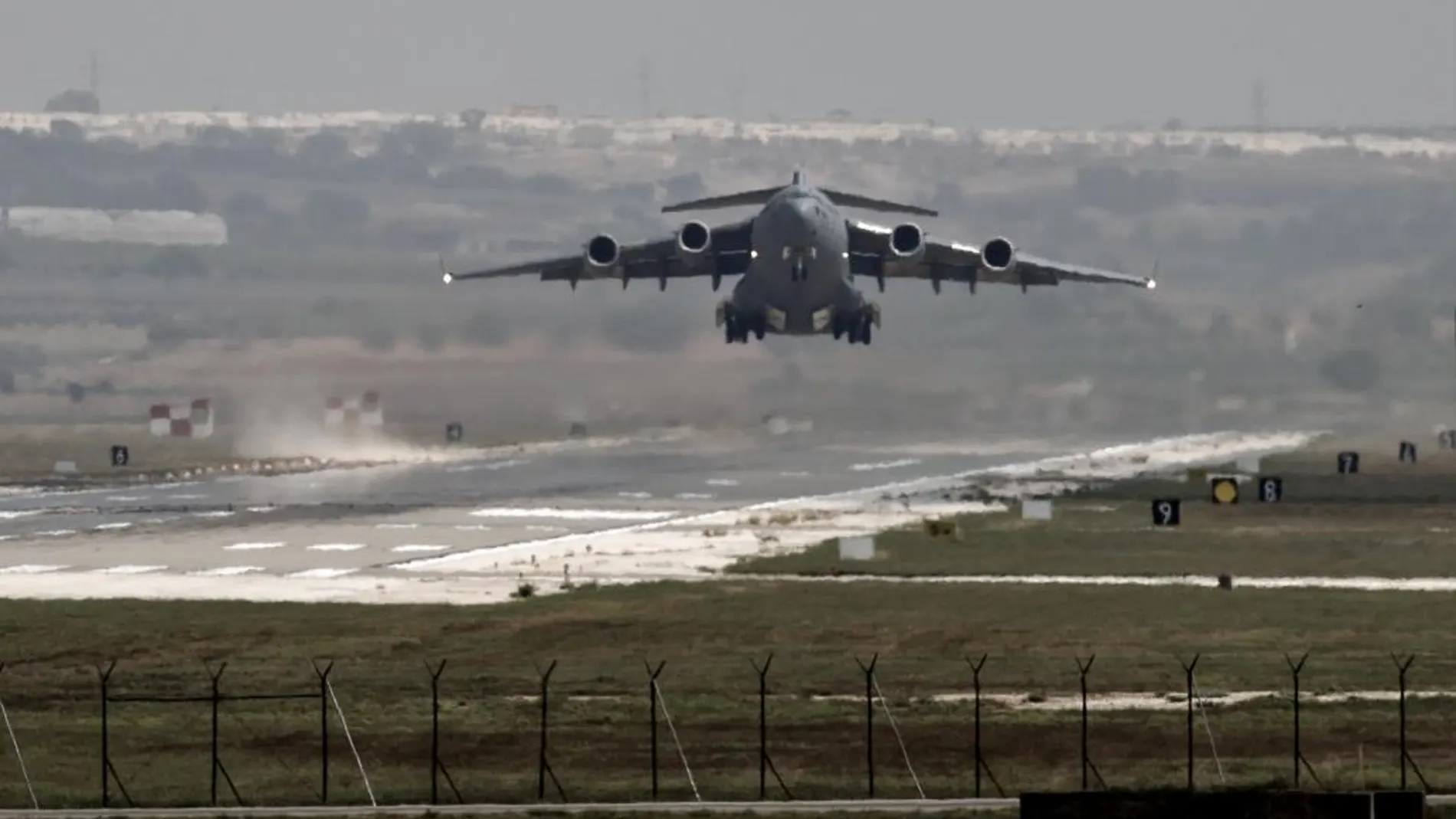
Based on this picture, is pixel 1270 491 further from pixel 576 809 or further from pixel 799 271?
pixel 576 809

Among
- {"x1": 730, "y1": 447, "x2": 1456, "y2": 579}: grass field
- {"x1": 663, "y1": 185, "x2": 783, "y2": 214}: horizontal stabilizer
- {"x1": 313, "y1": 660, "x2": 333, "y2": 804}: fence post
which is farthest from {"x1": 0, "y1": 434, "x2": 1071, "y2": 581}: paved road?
{"x1": 313, "y1": 660, "x2": 333, "y2": 804}: fence post

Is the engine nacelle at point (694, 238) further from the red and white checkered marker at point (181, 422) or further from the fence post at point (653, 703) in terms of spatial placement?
the fence post at point (653, 703)

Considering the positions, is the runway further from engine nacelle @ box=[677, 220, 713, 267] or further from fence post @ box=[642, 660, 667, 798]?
fence post @ box=[642, 660, 667, 798]

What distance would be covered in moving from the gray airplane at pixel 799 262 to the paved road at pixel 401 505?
4.63 metres

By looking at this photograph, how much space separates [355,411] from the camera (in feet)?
332

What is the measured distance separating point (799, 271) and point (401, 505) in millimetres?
10418

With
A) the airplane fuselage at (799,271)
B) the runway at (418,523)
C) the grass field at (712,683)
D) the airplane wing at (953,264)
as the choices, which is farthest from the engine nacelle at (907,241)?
the grass field at (712,683)

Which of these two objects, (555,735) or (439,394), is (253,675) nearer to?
(555,735)

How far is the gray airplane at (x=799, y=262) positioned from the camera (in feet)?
240

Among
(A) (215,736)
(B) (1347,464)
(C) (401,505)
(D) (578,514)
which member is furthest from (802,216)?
(A) (215,736)

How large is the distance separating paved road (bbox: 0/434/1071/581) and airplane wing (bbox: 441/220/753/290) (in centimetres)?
532

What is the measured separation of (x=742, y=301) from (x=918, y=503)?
6235 mm

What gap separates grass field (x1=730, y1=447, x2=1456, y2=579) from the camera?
57.3 m

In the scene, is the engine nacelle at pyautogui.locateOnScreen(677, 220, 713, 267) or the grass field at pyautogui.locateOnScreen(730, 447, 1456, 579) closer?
the grass field at pyautogui.locateOnScreen(730, 447, 1456, 579)
